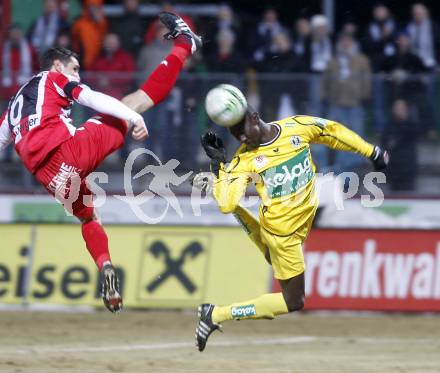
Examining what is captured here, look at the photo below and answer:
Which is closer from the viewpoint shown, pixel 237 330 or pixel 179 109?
pixel 237 330

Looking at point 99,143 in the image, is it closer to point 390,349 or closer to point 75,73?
point 75,73

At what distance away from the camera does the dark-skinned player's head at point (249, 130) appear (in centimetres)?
932

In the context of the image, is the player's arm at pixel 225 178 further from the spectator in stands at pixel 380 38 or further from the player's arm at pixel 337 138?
the spectator in stands at pixel 380 38

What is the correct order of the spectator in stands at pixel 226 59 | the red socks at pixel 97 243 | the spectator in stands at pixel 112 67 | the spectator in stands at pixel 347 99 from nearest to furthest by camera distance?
the red socks at pixel 97 243, the spectator in stands at pixel 347 99, the spectator in stands at pixel 112 67, the spectator in stands at pixel 226 59

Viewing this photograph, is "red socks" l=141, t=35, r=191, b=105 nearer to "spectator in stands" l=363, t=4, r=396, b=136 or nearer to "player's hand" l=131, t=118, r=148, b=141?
"player's hand" l=131, t=118, r=148, b=141

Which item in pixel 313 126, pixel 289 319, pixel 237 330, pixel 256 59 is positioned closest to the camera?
pixel 313 126

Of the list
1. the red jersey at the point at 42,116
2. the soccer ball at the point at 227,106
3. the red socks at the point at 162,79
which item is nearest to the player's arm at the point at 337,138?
the soccer ball at the point at 227,106

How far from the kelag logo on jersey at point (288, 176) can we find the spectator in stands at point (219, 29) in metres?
6.14

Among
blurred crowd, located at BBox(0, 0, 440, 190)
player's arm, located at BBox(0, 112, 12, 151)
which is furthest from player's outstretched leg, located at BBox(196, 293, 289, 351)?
blurred crowd, located at BBox(0, 0, 440, 190)

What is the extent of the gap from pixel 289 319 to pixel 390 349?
7.32ft

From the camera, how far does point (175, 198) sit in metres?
14.2

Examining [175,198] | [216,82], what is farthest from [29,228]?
[216,82]

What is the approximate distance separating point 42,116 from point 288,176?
207 cm

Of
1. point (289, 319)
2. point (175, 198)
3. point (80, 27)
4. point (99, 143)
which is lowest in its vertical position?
point (289, 319)
